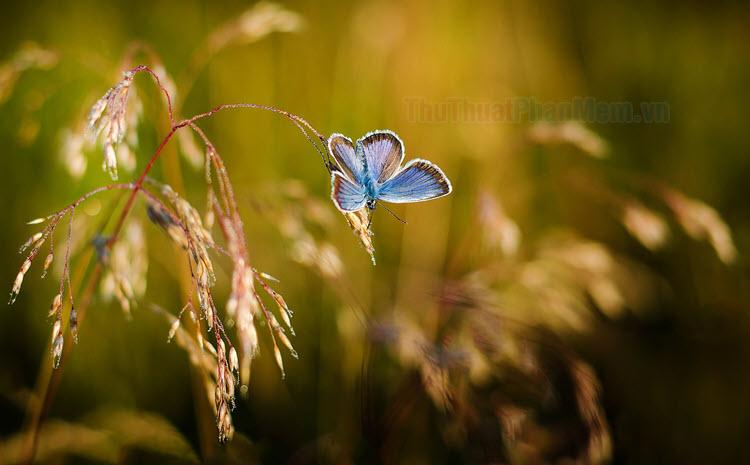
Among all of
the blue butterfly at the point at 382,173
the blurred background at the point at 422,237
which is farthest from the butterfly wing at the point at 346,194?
the blurred background at the point at 422,237

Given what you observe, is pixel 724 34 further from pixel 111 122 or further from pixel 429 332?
pixel 111 122

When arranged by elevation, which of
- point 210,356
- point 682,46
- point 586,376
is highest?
point 682,46

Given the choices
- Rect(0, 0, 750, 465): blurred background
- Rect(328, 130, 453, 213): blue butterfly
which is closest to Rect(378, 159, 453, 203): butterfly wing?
Rect(328, 130, 453, 213): blue butterfly

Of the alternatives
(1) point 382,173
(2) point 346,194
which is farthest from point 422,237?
(2) point 346,194

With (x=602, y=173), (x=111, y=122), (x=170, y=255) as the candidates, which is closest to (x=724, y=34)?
(x=602, y=173)

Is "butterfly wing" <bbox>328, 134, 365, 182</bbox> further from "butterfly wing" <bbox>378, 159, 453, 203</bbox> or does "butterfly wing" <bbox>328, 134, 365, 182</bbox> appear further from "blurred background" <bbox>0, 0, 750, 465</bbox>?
"blurred background" <bbox>0, 0, 750, 465</bbox>
